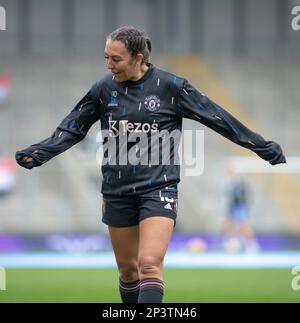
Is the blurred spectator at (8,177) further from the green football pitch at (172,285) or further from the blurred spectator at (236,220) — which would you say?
the green football pitch at (172,285)

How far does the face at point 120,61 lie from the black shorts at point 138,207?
773 millimetres

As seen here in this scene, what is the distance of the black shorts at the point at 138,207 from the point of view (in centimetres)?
571

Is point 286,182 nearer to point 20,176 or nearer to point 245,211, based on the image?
point 245,211

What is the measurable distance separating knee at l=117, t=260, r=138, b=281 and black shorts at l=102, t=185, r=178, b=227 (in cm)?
30

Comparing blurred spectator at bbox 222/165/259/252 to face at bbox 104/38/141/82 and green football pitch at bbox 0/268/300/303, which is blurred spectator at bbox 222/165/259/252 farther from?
face at bbox 104/38/141/82

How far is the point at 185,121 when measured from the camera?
2094 cm

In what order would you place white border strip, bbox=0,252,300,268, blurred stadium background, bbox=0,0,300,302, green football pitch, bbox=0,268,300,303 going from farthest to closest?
blurred stadium background, bbox=0,0,300,302
white border strip, bbox=0,252,300,268
green football pitch, bbox=0,268,300,303

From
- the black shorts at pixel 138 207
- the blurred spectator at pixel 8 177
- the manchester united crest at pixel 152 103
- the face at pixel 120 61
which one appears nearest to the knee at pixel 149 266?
the black shorts at pixel 138 207

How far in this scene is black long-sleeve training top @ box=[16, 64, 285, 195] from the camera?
5.80 m

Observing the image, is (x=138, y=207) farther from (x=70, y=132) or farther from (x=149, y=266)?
(x=70, y=132)

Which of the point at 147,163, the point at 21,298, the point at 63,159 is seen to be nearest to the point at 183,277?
the point at 21,298

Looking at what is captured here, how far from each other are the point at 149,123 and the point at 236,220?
525 inches

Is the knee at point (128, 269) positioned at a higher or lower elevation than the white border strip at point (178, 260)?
lower

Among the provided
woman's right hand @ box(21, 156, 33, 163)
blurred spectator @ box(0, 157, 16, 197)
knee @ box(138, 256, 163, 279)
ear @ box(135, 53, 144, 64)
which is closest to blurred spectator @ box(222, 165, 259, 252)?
blurred spectator @ box(0, 157, 16, 197)
